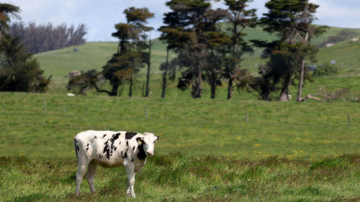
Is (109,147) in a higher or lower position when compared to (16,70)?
lower

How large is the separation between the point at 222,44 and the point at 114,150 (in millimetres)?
46107

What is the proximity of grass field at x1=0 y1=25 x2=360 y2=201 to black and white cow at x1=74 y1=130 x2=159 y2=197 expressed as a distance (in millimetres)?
529

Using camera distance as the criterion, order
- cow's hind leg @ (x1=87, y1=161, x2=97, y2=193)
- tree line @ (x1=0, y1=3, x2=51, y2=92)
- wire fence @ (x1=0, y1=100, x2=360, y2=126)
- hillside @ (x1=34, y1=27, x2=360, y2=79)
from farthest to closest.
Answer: hillside @ (x1=34, y1=27, x2=360, y2=79), tree line @ (x1=0, y1=3, x2=51, y2=92), wire fence @ (x1=0, y1=100, x2=360, y2=126), cow's hind leg @ (x1=87, y1=161, x2=97, y2=193)

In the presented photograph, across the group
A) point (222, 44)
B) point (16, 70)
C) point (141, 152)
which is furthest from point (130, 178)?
point (16, 70)

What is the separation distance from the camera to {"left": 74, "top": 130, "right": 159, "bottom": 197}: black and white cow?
8969 millimetres

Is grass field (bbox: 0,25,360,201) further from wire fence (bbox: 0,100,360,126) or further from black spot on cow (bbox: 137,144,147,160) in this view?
black spot on cow (bbox: 137,144,147,160)

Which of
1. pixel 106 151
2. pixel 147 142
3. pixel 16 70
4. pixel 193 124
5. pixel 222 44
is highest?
pixel 222 44

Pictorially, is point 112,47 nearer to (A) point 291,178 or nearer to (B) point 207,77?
(B) point 207,77

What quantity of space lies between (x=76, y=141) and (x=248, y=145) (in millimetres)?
19129

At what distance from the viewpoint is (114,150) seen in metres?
9.15

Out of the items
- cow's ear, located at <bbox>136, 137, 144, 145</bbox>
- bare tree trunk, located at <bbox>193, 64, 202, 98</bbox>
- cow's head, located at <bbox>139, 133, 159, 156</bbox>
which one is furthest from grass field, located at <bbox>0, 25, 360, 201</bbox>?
bare tree trunk, located at <bbox>193, 64, 202, 98</bbox>

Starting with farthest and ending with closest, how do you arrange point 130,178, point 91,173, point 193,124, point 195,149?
point 193,124, point 195,149, point 91,173, point 130,178

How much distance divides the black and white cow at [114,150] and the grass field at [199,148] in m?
0.53

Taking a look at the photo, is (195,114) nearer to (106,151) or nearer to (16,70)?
(16,70)
